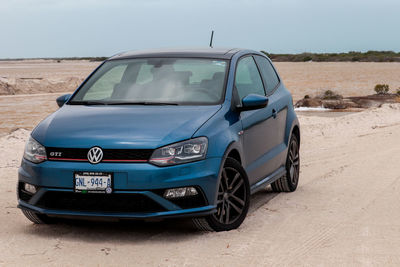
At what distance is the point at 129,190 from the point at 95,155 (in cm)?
39

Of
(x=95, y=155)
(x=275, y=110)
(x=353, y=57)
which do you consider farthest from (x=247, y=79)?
(x=353, y=57)

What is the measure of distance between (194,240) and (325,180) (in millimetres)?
3698

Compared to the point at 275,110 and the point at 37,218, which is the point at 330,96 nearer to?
the point at 275,110

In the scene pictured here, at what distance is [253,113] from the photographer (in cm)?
720

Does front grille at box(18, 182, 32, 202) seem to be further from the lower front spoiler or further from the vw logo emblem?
the vw logo emblem

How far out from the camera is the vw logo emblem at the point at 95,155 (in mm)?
Answer: 5812

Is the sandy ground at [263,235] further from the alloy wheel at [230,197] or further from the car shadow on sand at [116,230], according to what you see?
the alloy wheel at [230,197]

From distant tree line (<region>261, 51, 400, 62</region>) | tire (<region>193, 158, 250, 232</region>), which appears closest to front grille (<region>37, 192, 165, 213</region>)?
tire (<region>193, 158, 250, 232</region>)

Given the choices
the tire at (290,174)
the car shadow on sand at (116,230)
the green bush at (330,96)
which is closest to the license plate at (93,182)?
the car shadow on sand at (116,230)

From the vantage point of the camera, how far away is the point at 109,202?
5832 mm

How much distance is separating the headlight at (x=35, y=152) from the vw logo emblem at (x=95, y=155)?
453 millimetres

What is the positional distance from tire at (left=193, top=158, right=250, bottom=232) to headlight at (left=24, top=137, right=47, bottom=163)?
1.36 metres

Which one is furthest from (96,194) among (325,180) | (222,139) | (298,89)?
(298,89)

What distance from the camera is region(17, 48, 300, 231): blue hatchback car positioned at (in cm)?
580
